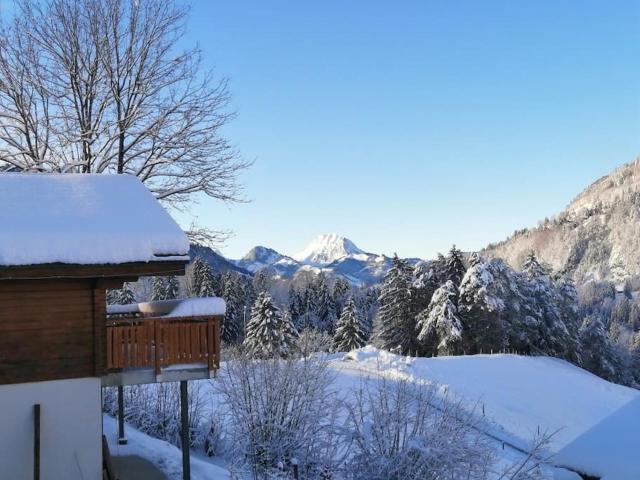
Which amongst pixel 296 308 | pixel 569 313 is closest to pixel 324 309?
pixel 296 308

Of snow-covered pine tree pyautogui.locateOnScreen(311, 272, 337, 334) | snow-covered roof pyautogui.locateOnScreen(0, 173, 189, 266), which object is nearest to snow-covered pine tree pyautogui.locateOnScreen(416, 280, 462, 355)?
snow-covered pine tree pyautogui.locateOnScreen(311, 272, 337, 334)

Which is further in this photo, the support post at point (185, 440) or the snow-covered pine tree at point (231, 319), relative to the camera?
the snow-covered pine tree at point (231, 319)

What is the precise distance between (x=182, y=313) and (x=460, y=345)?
35.2 m

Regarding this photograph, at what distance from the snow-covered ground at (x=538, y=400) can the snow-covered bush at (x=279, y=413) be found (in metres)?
2.03

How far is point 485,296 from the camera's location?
4078 centimetres

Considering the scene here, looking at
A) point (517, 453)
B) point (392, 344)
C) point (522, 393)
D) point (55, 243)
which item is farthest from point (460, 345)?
point (55, 243)

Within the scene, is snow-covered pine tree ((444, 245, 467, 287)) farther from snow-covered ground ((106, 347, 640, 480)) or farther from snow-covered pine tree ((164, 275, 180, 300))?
snow-covered pine tree ((164, 275, 180, 300))

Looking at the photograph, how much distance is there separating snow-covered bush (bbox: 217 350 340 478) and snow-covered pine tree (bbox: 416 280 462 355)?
2708 cm

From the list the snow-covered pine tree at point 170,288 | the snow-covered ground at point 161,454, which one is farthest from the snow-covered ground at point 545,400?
the snow-covered pine tree at point 170,288

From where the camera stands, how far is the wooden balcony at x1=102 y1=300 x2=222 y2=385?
923cm

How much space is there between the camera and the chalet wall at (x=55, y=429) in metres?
8.28

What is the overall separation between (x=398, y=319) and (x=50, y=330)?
39.6 m

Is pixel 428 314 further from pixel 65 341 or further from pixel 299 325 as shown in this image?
pixel 65 341

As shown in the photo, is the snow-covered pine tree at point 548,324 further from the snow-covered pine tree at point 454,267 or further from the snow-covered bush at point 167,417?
the snow-covered bush at point 167,417
